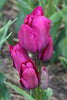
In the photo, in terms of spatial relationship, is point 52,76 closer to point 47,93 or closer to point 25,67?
point 47,93

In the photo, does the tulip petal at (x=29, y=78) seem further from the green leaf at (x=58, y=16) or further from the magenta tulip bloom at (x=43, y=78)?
the green leaf at (x=58, y=16)

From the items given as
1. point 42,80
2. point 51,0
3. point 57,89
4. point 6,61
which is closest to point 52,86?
point 57,89

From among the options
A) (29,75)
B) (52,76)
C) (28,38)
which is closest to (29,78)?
(29,75)

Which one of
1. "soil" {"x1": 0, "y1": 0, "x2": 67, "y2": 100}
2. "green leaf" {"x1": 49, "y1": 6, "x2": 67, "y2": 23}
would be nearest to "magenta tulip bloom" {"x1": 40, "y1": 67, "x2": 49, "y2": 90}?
"soil" {"x1": 0, "y1": 0, "x2": 67, "y2": 100}

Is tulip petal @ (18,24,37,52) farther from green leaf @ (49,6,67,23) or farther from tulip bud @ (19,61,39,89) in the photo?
green leaf @ (49,6,67,23)

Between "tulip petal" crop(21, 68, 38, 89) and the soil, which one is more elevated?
"tulip petal" crop(21, 68, 38, 89)

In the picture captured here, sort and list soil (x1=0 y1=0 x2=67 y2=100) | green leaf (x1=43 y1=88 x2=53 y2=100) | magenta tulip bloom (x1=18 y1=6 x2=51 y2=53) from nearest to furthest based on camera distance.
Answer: magenta tulip bloom (x1=18 y1=6 x2=51 y2=53) → green leaf (x1=43 y1=88 x2=53 y2=100) → soil (x1=0 y1=0 x2=67 y2=100)

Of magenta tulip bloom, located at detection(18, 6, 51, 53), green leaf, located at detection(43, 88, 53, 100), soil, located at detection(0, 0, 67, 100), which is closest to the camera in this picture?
magenta tulip bloom, located at detection(18, 6, 51, 53)
